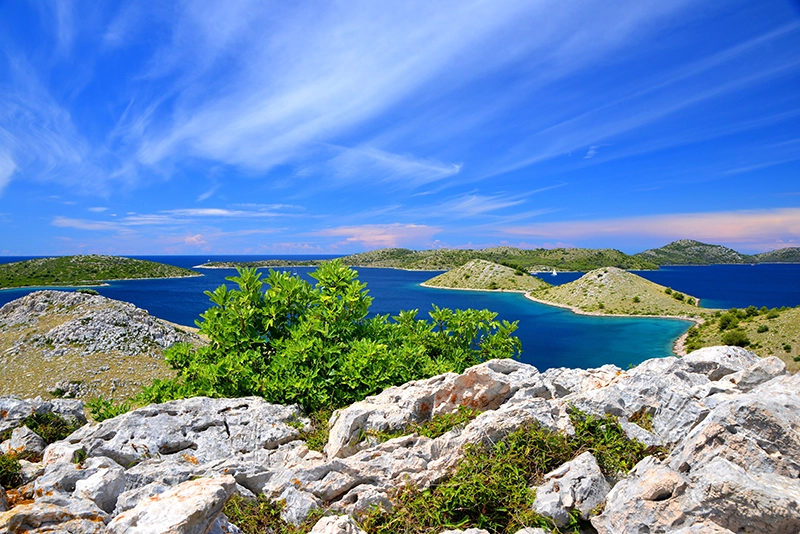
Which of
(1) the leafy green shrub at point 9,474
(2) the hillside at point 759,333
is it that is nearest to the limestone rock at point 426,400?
(1) the leafy green shrub at point 9,474

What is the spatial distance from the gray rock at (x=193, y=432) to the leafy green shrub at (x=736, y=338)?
2689 inches

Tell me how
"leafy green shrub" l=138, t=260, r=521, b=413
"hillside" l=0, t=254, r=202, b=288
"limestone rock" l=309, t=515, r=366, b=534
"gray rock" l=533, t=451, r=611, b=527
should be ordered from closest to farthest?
"limestone rock" l=309, t=515, r=366, b=534 → "gray rock" l=533, t=451, r=611, b=527 → "leafy green shrub" l=138, t=260, r=521, b=413 → "hillside" l=0, t=254, r=202, b=288

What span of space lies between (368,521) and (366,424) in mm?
1825

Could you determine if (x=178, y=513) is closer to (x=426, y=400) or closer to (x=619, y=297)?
(x=426, y=400)

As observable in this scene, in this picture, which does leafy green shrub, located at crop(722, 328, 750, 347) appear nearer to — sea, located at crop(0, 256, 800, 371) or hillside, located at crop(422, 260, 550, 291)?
sea, located at crop(0, 256, 800, 371)

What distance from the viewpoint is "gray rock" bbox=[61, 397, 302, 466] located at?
5791mm

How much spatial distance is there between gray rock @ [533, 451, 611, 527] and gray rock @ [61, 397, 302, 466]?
3.97 meters

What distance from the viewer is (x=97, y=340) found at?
110ft

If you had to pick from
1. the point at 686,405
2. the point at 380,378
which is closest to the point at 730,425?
the point at 686,405

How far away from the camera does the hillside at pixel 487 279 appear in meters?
144

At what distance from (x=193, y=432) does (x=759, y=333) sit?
7413 centimetres

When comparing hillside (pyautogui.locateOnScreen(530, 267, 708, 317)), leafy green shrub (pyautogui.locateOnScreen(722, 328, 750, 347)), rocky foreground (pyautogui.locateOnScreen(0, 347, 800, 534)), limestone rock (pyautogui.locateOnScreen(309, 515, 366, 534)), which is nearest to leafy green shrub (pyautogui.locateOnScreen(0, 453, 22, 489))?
rocky foreground (pyautogui.locateOnScreen(0, 347, 800, 534))

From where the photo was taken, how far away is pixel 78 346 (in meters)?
32.8

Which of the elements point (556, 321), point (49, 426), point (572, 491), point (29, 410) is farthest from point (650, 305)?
point (29, 410)
